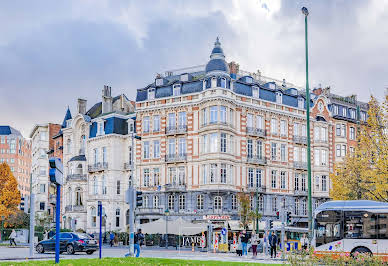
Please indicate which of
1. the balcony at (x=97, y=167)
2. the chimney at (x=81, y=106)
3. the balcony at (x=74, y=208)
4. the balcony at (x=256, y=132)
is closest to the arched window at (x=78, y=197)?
the balcony at (x=74, y=208)

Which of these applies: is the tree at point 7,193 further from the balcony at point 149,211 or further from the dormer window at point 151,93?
the dormer window at point 151,93

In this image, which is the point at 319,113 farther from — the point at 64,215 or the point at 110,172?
the point at 64,215

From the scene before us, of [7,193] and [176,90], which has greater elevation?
[176,90]

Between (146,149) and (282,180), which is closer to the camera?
(146,149)

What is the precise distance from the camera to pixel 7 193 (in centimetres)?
6762

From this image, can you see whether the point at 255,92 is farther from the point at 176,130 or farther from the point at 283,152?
the point at 176,130

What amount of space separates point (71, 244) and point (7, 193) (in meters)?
35.3

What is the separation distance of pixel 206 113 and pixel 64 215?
24.3 m

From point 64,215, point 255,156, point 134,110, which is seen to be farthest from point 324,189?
point 64,215

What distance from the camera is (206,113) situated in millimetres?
57094

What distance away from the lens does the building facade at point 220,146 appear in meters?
56.6

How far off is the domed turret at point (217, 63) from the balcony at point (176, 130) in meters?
5.88

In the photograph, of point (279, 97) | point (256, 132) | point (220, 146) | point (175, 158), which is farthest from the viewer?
point (279, 97)

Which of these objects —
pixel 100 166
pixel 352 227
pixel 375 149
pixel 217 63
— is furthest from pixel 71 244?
pixel 100 166
